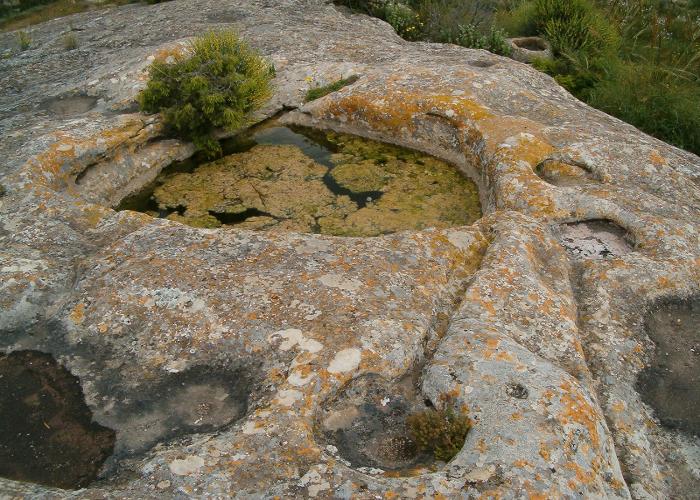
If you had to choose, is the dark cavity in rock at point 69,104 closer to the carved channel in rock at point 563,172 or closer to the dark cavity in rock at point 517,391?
the carved channel in rock at point 563,172

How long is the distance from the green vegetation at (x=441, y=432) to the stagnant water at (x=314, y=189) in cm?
376

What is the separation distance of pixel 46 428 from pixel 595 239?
604 centimetres

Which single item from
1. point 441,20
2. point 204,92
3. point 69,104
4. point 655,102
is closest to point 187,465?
point 204,92

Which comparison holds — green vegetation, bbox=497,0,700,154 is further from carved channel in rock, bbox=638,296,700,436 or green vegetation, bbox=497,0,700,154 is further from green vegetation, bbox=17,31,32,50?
green vegetation, bbox=17,31,32,50

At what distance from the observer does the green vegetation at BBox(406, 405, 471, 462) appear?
177 inches

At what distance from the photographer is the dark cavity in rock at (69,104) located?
A: 10359 mm

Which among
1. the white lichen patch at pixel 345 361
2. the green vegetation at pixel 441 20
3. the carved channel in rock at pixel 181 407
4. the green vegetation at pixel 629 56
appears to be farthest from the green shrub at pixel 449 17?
the carved channel in rock at pixel 181 407

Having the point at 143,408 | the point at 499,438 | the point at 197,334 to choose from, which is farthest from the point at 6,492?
the point at 499,438

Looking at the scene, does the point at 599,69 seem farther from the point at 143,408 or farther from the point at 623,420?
the point at 143,408

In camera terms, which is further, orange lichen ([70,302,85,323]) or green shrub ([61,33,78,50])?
green shrub ([61,33,78,50])

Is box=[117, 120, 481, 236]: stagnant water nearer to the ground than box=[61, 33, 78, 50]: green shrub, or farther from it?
nearer to the ground

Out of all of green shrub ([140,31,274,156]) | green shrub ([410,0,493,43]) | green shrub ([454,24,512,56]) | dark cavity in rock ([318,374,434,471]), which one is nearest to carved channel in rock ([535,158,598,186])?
dark cavity in rock ([318,374,434,471])

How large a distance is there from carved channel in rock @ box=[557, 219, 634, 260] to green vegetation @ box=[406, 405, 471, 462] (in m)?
3.14

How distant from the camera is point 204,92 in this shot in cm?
983
